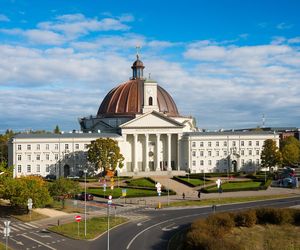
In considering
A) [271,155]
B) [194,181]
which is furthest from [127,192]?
[271,155]

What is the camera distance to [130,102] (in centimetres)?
12675

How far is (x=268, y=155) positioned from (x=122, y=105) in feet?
137

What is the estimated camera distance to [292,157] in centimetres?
12031

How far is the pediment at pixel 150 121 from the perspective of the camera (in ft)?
A: 384

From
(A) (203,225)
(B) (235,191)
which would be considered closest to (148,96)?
(B) (235,191)

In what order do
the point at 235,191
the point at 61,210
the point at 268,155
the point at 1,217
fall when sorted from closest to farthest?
the point at 1,217 → the point at 61,210 → the point at 235,191 → the point at 268,155

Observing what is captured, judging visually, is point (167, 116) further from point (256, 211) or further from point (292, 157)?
point (256, 211)

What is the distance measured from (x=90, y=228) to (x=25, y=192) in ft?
45.2

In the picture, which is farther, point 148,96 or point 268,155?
point 148,96

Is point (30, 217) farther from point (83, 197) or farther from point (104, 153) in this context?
point (104, 153)

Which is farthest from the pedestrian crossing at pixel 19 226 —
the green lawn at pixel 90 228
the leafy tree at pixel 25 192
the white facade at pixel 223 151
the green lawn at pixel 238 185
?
A: the white facade at pixel 223 151

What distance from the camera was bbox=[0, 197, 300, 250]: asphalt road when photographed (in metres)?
42.8

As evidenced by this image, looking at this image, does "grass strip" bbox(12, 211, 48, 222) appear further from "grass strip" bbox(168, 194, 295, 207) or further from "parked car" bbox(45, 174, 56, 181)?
"parked car" bbox(45, 174, 56, 181)

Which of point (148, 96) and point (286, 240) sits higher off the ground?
point (148, 96)
